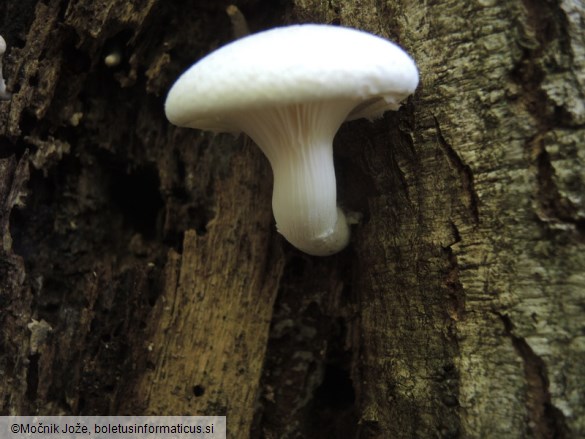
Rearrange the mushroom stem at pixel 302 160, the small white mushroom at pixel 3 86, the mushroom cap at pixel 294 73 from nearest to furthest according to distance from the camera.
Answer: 1. the mushroom cap at pixel 294 73
2. the mushroom stem at pixel 302 160
3. the small white mushroom at pixel 3 86

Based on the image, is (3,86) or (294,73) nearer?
(294,73)

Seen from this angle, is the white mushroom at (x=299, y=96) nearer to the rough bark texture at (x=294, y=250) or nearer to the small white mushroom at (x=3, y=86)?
the rough bark texture at (x=294, y=250)

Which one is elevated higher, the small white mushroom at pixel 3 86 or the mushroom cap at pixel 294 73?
the small white mushroom at pixel 3 86

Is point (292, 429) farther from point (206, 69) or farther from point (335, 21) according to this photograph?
point (335, 21)

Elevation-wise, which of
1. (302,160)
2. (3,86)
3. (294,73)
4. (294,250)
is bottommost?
(294,250)

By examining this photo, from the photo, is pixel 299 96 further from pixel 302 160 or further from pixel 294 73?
pixel 302 160

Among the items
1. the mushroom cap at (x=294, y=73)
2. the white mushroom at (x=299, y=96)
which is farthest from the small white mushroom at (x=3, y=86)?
the mushroom cap at (x=294, y=73)

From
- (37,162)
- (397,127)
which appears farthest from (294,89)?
(37,162)

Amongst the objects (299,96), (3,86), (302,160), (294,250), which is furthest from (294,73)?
(3,86)
